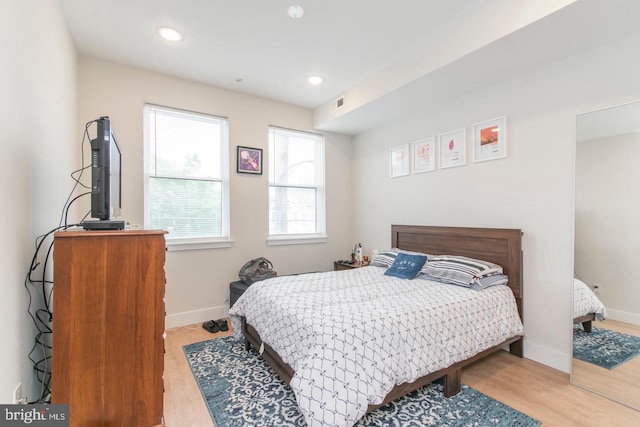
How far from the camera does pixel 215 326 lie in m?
3.31

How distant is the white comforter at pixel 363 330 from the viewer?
1.55 m

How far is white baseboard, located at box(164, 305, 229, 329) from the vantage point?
3.35 metres

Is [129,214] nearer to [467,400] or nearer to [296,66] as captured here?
[296,66]

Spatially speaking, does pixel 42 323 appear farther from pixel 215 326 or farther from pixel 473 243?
pixel 473 243

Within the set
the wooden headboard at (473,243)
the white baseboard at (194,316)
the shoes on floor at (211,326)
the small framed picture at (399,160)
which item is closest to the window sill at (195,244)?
the white baseboard at (194,316)

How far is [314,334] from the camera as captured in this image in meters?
1.72

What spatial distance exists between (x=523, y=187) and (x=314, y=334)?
2282 mm

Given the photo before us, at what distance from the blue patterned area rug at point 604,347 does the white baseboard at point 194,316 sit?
3.46 m

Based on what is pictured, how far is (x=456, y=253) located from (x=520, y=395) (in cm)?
133

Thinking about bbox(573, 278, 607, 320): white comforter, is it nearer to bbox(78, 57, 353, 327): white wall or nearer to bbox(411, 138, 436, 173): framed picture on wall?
bbox(411, 138, 436, 173): framed picture on wall

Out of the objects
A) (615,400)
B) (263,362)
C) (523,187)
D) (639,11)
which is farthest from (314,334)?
(639,11)

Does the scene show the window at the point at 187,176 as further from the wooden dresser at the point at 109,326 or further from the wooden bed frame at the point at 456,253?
the wooden dresser at the point at 109,326

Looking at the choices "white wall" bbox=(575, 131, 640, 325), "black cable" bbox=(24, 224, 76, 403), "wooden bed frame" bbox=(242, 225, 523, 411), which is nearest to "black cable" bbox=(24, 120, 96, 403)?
"black cable" bbox=(24, 224, 76, 403)

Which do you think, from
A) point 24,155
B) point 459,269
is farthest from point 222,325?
point 459,269
